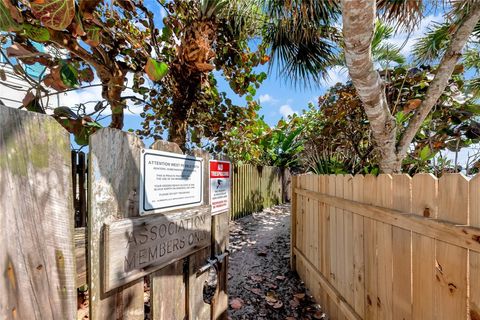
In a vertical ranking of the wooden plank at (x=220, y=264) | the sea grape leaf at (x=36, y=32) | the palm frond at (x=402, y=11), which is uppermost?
the palm frond at (x=402, y=11)

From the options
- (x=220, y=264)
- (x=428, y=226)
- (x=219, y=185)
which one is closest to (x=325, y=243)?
(x=220, y=264)

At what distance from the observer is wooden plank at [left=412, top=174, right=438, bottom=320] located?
1.23 meters

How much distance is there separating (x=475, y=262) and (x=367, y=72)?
1.58 metres

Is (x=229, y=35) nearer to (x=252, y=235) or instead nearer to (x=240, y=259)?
(x=240, y=259)

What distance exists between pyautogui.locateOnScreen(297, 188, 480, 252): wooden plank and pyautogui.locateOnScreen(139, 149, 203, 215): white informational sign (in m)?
1.23

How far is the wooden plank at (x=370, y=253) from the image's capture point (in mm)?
1752

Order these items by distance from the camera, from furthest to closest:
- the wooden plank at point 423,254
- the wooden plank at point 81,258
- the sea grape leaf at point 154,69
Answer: the sea grape leaf at point 154,69 < the wooden plank at point 423,254 < the wooden plank at point 81,258

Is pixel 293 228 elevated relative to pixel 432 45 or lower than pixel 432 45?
lower

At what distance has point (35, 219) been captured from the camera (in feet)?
3.05

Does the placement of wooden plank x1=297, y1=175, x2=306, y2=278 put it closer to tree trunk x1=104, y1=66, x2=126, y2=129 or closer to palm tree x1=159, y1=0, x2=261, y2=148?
palm tree x1=159, y1=0, x2=261, y2=148

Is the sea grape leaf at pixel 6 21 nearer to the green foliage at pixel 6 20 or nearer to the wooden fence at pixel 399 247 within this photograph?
the green foliage at pixel 6 20

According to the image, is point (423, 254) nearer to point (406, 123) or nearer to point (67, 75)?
point (67, 75)

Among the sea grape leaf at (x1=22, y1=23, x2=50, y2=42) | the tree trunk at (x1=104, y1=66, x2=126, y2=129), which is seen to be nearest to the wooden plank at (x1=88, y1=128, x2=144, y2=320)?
the sea grape leaf at (x1=22, y1=23, x2=50, y2=42)

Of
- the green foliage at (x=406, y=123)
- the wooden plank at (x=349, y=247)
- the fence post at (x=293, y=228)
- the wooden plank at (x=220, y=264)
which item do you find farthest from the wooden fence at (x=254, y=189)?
the wooden plank at (x=349, y=247)
